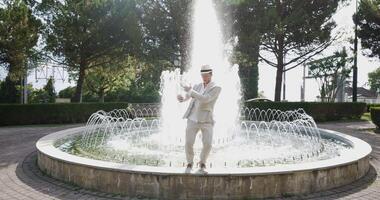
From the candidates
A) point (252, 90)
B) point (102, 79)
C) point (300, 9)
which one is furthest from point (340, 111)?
point (102, 79)

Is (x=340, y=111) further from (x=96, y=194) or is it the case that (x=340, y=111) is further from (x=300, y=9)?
(x=96, y=194)

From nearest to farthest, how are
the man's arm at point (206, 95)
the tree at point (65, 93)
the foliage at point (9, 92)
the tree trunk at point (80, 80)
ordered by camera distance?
the man's arm at point (206, 95) < the tree trunk at point (80, 80) < the foliage at point (9, 92) < the tree at point (65, 93)

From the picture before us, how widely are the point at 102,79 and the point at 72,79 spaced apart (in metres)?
3.64

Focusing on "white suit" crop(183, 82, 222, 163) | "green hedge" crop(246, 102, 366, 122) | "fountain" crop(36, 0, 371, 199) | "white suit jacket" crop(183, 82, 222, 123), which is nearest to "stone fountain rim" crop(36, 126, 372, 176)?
"fountain" crop(36, 0, 371, 199)

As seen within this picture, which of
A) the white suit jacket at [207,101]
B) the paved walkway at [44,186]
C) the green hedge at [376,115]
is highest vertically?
the white suit jacket at [207,101]

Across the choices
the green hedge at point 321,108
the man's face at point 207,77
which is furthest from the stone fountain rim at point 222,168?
the green hedge at point 321,108

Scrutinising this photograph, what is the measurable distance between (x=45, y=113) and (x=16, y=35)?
401cm

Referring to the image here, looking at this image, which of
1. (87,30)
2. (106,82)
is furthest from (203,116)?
(106,82)

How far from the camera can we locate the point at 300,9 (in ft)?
78.5

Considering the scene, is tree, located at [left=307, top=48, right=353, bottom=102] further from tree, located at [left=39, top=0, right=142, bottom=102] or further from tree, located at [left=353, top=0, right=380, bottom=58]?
tree, located at [left=39, top=0, right=142, bottom=102]

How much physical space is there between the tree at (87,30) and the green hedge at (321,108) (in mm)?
8921

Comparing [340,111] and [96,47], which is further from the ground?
[96,47]

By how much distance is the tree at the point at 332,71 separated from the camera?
28094mm

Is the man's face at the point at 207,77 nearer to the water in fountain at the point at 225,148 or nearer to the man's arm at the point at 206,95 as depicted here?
the man's arm at the point at 206,95
